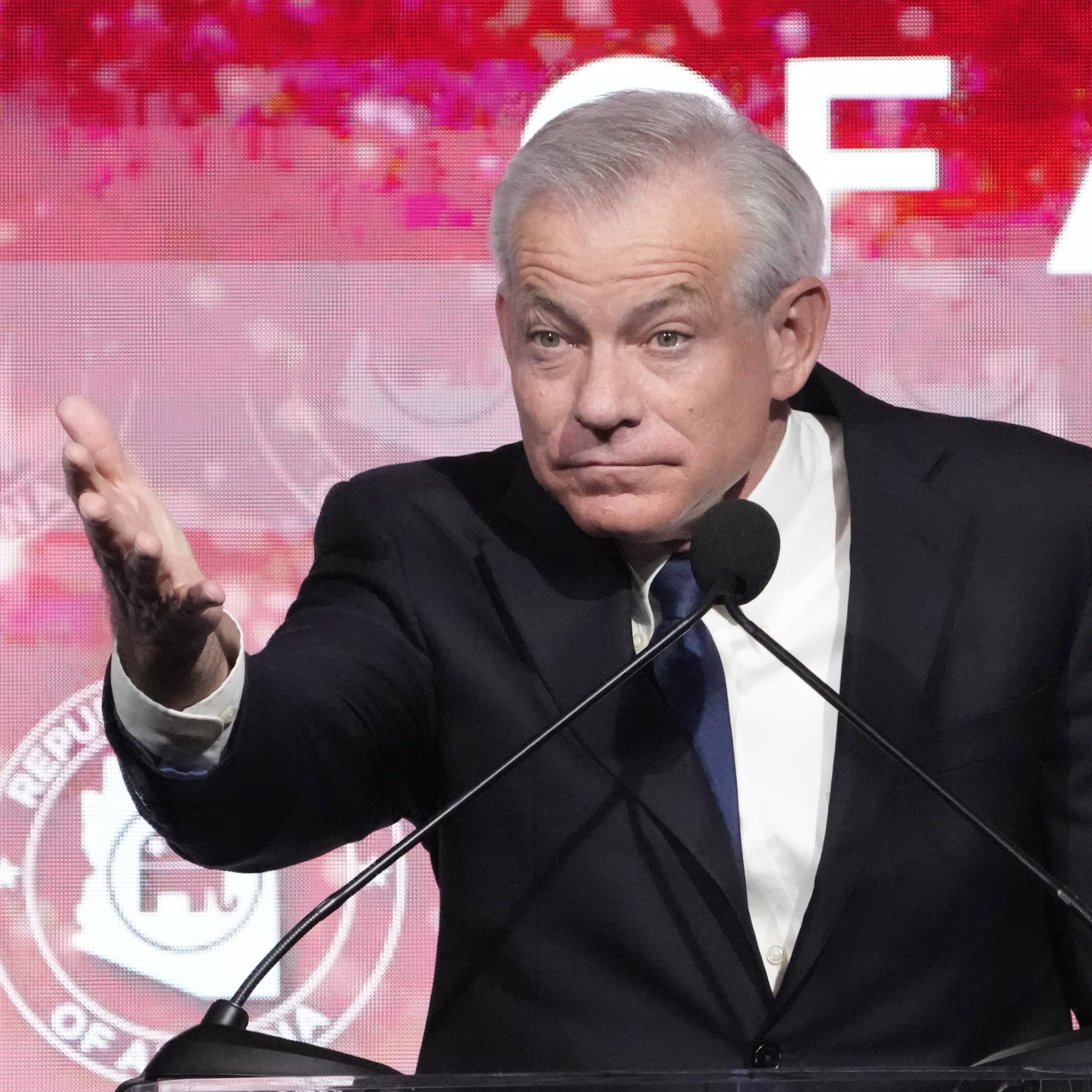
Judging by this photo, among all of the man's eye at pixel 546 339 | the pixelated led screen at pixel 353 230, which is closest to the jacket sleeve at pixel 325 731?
the man's eye at pixel 546 339

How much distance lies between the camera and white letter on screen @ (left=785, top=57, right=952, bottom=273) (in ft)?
7.53

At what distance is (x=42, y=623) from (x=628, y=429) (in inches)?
44.3

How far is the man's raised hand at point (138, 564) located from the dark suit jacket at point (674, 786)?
0.58 feet

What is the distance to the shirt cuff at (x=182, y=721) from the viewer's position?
46.1 inches

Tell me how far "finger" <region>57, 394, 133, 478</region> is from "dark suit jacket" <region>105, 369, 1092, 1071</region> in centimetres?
27

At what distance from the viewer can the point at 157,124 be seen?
7.61 ft

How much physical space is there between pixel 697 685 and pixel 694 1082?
62 centimetres

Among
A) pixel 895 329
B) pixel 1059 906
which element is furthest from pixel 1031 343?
pixel 1059 906

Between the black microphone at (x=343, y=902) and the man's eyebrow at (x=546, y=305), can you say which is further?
the man's eyebrow at (x=546, y=305)

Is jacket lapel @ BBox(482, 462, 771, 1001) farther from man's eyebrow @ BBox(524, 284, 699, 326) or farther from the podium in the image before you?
the podium

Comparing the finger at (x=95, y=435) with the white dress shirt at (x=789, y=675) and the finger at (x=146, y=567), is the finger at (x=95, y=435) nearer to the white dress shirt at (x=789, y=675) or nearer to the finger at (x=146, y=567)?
the finger at (x=146, y=567)

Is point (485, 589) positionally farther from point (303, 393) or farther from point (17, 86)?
point (17, 86)

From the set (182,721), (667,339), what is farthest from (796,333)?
(182,721)

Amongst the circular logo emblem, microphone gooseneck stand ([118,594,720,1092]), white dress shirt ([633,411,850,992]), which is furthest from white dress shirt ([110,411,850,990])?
the circular logo emblem
